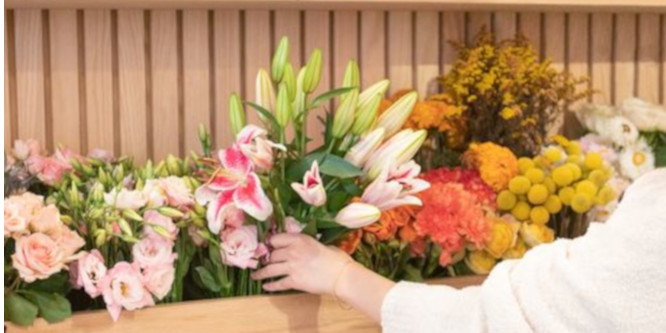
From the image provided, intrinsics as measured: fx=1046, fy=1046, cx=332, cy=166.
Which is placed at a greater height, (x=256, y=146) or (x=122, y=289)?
(x=256, y=146)

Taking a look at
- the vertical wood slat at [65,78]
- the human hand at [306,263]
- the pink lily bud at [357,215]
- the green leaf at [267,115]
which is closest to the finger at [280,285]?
the human hand at [306,263]

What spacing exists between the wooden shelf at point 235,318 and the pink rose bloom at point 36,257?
9cm

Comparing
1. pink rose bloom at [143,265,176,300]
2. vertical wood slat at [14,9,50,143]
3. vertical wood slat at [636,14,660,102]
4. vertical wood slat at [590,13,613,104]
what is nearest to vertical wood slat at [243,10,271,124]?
vertical wood slat at [14,9,50,143]

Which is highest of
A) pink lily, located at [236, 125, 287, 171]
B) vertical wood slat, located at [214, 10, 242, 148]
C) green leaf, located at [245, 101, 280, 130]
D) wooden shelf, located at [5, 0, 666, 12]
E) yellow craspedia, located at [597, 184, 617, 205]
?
wooden shelf, located at [5, 0, 666, 12]

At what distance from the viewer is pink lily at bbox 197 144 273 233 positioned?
4.92 feet

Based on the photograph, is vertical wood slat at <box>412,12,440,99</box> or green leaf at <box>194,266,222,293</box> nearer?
green leaf at <box>194,266,222,293</box>

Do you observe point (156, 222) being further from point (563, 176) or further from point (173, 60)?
point (563, 176)

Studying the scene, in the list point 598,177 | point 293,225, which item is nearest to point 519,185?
point 598,177

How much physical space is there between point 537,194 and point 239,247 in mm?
553

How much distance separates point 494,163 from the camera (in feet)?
5.93

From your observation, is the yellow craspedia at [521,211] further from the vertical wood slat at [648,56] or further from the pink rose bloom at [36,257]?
the pink rose bloom at [36,257]

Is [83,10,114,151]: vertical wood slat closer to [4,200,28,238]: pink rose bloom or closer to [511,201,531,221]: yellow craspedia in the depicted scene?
[4,200,28,238]: pink rose bloom

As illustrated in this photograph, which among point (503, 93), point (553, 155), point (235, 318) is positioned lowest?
point (235, 318)

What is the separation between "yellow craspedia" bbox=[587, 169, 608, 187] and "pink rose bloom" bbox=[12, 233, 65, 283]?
0.93 m
